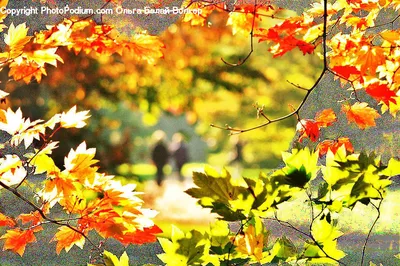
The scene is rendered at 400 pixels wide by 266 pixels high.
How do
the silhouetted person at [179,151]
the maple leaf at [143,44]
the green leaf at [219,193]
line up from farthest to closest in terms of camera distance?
1. the silhouetted person at [179,151]
2. the maple leaf at [143,44]
3. the green leaf at [219,193]

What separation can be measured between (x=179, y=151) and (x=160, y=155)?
0.13 metres

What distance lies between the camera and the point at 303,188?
0.63 m

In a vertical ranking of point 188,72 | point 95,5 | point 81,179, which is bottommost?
point 81,179

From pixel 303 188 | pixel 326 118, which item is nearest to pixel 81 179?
pixel 303 188

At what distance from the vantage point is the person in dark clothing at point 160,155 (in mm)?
3285

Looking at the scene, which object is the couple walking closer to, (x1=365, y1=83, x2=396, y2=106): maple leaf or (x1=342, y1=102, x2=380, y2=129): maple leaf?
(x1=342, y1=102, x2=380, y2=129): maple leaf

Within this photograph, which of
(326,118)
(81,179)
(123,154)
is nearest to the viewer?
(81,179)

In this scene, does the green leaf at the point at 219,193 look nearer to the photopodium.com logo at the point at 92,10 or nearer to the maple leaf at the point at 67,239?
the maple leaf at the point at 67,239

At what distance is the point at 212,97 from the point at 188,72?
19 centimetres

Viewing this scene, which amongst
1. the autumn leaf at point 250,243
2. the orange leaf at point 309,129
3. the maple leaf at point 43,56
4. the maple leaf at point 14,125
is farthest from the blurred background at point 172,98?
the autumn leaf at point 250,243

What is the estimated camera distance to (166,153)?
3.28 meters

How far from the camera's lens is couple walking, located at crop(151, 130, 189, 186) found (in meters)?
3.22

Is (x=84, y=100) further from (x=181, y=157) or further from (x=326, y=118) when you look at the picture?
(x=326, y=118)

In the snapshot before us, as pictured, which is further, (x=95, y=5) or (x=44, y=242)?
(x=44, y=242)
